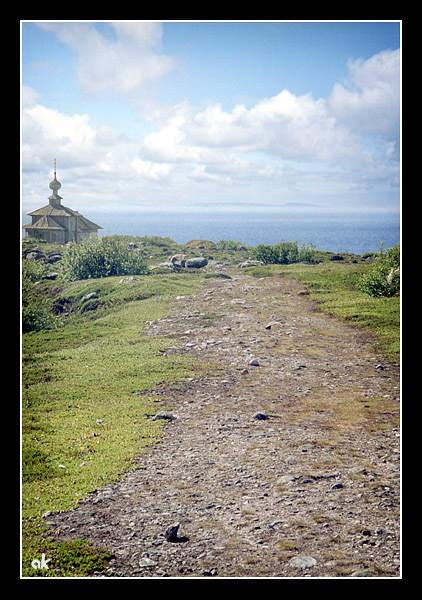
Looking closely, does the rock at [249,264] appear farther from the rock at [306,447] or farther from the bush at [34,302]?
the rock at [306,447]

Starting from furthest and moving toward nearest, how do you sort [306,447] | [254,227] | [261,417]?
1. [254,227]
2. [261,417]
3. [306,447]

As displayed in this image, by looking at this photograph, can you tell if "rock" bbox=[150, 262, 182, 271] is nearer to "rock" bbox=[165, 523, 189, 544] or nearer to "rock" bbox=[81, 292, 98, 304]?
"rock" bbox=[81, 292, 98, 304]

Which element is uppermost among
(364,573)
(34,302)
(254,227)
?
(254,227)

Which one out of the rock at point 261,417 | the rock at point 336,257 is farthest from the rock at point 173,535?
the rock at point 336,257

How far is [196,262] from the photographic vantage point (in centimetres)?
982

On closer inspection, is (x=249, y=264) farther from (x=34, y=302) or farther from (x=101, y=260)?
(x=34, y=302)

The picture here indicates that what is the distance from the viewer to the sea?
8.44 meters

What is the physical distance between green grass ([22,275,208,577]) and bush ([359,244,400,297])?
3198 mm

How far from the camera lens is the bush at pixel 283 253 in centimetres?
915

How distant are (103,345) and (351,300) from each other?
172 inches

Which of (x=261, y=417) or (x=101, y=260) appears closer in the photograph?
(x=261, y=417)

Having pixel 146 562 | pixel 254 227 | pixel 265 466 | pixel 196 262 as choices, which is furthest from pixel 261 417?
pixel 196 262

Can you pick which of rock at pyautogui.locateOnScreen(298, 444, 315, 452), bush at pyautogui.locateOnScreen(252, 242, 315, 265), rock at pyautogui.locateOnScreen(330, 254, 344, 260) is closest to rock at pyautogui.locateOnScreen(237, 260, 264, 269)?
bush at pyautogui.locateOnScreen(252, 242, 315, 265)

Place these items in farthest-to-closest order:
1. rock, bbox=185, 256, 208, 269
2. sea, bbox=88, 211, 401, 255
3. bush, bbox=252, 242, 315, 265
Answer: rock, bbox=185, 256, 208, 269
bush, bbox=252, 242, 315, 265
sea, bbox=88, 211, 401, 255
